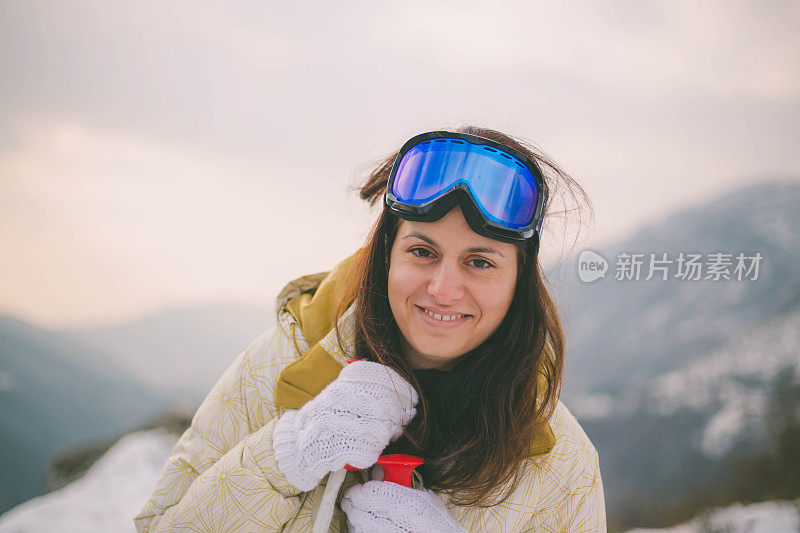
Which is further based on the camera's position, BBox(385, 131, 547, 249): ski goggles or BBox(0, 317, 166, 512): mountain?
BBox(0, 317, 166, 512): mountain

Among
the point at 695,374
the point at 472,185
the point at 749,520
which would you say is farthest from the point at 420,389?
the point at 749,520

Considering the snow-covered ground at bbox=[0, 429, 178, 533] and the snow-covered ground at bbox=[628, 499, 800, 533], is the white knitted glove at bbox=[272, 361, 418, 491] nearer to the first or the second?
the snow-covered ground at bbox=[0, 429, 178, 533]

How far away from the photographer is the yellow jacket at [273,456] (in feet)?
3.68

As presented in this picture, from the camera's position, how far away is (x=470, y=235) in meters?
1.13

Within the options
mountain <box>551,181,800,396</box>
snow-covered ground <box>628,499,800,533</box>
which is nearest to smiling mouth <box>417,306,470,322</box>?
mountain <box>551,181,800,396</box>

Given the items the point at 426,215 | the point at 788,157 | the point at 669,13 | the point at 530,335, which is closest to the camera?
the point at 426,215

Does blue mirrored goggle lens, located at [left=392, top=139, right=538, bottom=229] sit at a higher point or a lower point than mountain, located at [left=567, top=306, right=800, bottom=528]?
higher

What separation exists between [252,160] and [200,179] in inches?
8.6

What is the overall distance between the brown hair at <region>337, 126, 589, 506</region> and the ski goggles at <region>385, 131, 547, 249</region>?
0.25ft

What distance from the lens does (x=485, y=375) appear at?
1268 millimetres

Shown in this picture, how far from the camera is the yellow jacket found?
3.68ft

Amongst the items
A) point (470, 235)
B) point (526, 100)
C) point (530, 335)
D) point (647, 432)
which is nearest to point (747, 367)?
point (647, 432)

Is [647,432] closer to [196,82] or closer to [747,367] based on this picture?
[747,367]

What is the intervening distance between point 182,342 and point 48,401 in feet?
1.90
